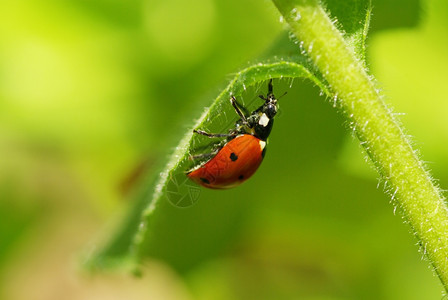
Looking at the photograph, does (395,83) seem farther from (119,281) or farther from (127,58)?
(119,281)

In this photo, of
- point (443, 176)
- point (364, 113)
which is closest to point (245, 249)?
point (443, 176)

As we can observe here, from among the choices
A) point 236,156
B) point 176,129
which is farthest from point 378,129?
point 176,129

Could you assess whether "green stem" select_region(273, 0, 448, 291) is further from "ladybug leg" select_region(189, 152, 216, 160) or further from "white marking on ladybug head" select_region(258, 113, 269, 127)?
"white marking on ladybug head" select_region(258, 113, 269, 127)

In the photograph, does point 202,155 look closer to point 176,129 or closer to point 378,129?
point 176,129

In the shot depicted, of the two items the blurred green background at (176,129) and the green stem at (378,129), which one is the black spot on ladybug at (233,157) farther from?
the green stem at (378,129)

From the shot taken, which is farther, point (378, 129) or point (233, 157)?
point (233, 157)

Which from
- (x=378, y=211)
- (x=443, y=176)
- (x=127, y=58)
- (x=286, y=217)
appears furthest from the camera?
(x=127, y=58)
